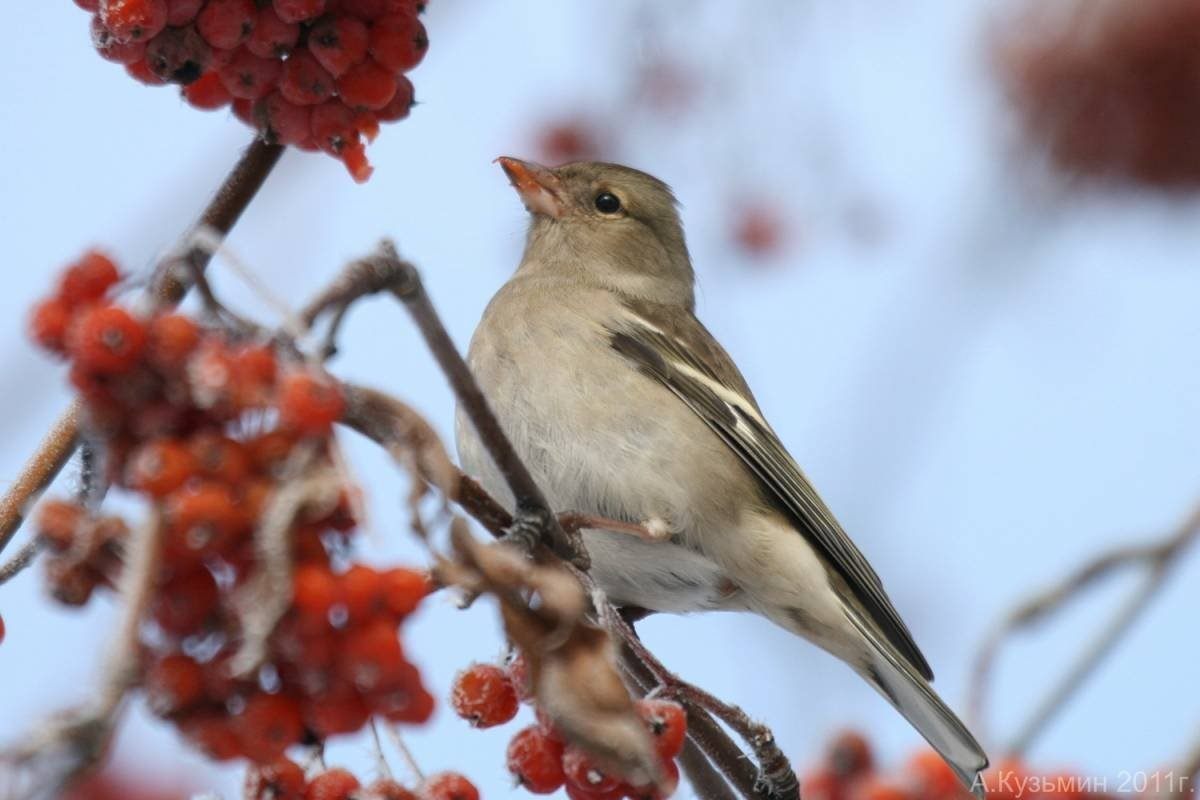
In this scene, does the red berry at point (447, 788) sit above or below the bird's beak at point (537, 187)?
below

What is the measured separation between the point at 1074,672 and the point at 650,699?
0.97 m

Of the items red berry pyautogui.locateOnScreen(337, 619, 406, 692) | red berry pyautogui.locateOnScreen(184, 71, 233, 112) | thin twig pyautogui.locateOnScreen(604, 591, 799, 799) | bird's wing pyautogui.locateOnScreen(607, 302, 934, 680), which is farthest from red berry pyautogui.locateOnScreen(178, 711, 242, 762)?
bird's wing pyautogui.locateOnScreen(607, 302, 934, 680)

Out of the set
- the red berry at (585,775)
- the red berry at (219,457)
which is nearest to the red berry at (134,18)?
the red berry at (219,457)

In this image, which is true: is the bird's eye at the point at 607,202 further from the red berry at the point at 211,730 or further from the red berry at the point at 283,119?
the red berry at the point at 211,730

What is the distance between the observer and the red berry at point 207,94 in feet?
7.68

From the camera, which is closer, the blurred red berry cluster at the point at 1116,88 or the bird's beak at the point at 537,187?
the blurred red berry cluster at the point at 1116,88

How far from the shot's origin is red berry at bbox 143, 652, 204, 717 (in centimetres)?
144

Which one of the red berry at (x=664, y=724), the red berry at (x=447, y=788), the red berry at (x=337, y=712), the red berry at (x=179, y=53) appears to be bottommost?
the red berry at (x=447, y=788)

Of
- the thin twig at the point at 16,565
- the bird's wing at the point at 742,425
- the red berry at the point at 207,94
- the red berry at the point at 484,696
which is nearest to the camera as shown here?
the thin twig at the point at 16,565

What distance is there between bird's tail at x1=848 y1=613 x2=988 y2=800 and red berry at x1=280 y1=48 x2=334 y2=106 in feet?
6.08

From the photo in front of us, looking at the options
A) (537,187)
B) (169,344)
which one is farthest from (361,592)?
(537,187)

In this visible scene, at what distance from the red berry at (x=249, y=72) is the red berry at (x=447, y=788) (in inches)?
40.0

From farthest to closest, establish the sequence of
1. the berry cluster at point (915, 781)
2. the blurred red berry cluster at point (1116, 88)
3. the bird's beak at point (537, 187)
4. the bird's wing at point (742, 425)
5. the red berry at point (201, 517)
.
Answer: the bird's beak at point (537, 187) < the blurred red berry cluster at point (1116, 88) < the bird's wing at point (742, 425) < the berry cluster at point (915, 781) < the red berry at point (201, 517)

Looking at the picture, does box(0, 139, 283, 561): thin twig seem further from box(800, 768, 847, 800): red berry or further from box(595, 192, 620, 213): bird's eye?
box(595, 192, 620, 213): bird's eye
